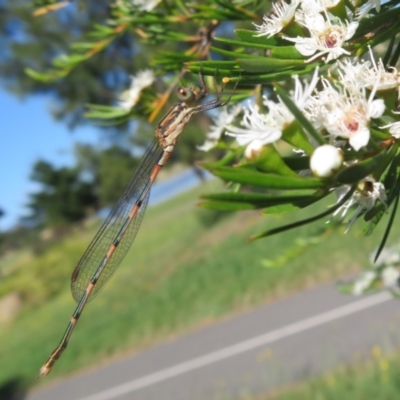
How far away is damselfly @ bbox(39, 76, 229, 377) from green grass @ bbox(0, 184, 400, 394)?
87.0 inches

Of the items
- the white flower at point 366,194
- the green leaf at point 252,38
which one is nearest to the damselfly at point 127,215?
the green leaf at point 252,38

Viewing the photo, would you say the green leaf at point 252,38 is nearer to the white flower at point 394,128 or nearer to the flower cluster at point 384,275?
the white flower at point 394,128

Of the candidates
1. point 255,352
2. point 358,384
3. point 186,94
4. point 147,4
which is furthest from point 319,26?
point 255,352

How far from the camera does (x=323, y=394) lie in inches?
111

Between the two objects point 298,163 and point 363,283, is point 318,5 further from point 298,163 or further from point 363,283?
point 363,283

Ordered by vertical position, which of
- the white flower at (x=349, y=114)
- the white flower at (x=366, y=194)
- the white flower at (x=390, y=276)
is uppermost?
the white flower at (x=349, y=114)

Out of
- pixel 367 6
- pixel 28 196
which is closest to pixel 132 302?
pixel 367 6

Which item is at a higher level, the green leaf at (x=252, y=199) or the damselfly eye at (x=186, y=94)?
the green leaf at (x=252, y=199)

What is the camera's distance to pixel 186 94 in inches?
22.5

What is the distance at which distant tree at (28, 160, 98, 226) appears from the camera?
17.6 metres

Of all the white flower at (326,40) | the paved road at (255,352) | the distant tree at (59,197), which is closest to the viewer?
the white flower at (326,40)

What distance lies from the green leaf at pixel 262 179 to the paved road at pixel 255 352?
10.2 ft

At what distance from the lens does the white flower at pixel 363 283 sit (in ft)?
3.62

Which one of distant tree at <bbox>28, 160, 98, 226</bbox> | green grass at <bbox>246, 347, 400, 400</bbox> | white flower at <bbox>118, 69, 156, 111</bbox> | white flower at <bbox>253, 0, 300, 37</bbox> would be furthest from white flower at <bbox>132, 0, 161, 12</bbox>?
distant tree at <bbox>28, 160, 98, 226</bbox>
